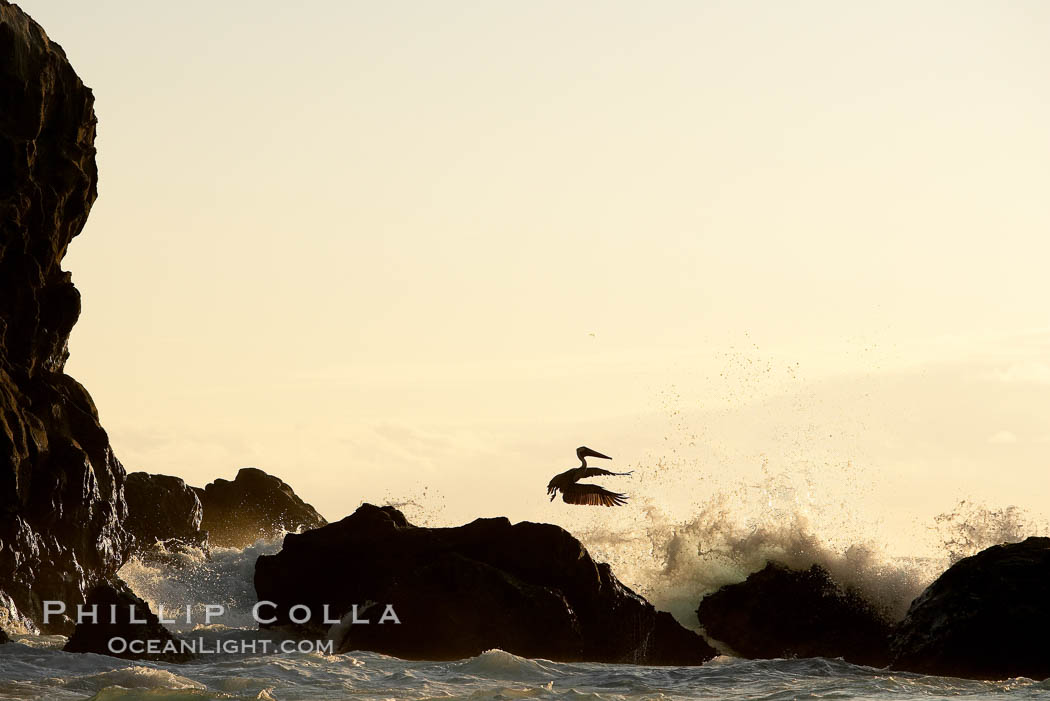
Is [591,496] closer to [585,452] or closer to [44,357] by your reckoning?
[585,452]

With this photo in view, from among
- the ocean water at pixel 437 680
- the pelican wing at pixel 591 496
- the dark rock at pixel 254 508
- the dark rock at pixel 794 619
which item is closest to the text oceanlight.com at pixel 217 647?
the ocean water at pixel 437 680

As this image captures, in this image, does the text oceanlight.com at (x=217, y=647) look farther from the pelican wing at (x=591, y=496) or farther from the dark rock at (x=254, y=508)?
the dark rock at (x=254, y=508)

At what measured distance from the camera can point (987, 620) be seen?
19203mm

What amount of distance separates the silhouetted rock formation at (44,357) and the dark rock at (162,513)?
527cm

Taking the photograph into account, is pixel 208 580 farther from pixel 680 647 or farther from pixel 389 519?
pixel 680 647

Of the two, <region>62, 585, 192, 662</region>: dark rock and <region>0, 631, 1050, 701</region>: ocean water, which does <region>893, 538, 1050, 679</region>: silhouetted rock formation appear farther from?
<region>62, 585, 192, 662</region>: dark rock

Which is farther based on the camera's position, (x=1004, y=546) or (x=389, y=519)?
(x=389, y=519)

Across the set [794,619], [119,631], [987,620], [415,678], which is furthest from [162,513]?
[987,620]

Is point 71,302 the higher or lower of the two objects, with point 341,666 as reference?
higher

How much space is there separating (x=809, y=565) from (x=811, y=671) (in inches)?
261

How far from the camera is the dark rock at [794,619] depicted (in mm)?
24391

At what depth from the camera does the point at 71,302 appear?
25.2 metres

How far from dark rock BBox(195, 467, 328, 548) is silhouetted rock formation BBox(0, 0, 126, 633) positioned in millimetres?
13053

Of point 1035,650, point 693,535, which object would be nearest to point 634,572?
point 693,535
